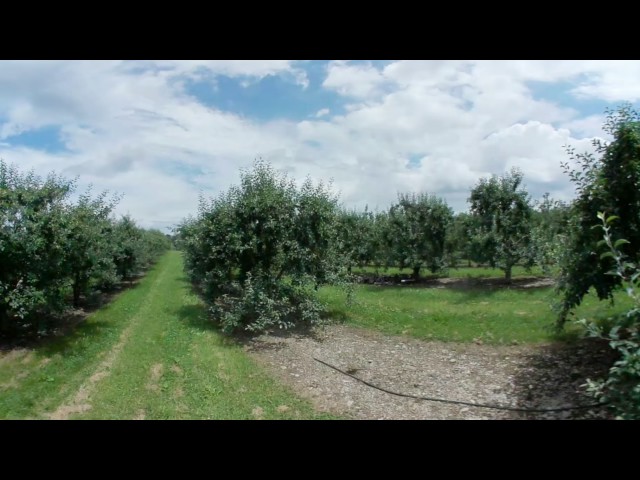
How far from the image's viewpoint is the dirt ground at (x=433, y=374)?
25.3ft

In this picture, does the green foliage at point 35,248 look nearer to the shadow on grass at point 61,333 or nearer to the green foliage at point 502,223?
the shadow on grass at point 61,333

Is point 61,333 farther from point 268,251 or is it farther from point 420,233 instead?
point 420,233

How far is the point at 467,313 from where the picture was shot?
15.5 metres

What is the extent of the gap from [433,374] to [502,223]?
1615cm

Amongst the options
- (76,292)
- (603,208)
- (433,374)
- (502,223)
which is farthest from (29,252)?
(502,223)

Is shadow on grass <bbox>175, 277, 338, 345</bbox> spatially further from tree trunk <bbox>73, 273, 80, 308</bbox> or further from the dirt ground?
tree trunk <bbox>73, 273, 80, 308</bbox>

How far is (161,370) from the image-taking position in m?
10.3

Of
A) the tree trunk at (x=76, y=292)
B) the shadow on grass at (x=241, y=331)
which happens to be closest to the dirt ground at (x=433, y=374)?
the shadow on grass at (x=241, y=331)

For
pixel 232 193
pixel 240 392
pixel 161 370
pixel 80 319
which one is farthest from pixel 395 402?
pixel 80 319

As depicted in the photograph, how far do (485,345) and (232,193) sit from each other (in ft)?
31.8

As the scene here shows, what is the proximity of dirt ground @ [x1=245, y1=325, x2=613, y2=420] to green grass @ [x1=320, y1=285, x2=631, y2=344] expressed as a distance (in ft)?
2.67

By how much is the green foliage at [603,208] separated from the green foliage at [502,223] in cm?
1483

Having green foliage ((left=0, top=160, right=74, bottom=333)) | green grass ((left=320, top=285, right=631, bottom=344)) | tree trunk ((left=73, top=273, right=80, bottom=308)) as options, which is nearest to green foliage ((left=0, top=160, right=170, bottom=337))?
green foliage ((left=0, top=160, right=74, bottom=333))
